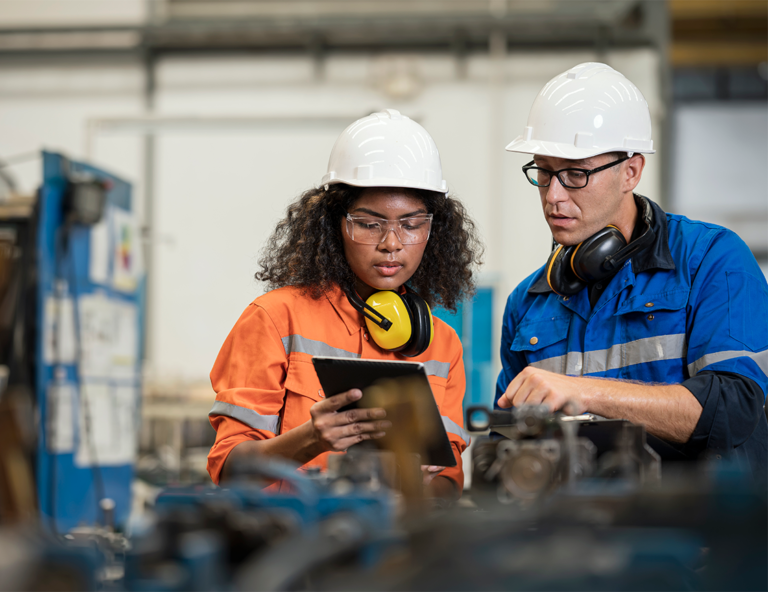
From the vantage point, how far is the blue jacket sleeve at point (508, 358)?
84.2 inches

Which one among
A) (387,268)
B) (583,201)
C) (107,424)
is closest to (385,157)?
(387,268)

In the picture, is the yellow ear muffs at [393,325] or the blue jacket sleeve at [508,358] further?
the blue jacket sleeve at [508,358]

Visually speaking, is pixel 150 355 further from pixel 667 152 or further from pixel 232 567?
pixel 232 567

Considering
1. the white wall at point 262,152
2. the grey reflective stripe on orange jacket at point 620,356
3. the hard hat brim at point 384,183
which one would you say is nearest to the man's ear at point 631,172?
the grey reflective stripe on orange jacket at point 620,356

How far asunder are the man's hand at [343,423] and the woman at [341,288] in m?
0.02

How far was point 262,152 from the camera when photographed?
6016 mm

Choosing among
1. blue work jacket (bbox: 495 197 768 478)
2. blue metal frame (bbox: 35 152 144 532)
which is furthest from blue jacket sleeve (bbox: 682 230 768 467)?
blue metal frame (bbox: 35 152 144 532)

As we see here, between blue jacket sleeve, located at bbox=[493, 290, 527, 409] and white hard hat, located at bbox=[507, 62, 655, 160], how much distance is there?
527 mm

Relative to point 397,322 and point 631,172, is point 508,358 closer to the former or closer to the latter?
point 397,322

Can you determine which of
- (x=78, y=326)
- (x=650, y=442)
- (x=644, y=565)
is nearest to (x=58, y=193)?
(x=78, y=326)

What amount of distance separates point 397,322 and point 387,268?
149 mm

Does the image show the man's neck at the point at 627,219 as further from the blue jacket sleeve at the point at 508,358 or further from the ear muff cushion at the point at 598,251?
the blue jacket sleeve at the point at 508,358

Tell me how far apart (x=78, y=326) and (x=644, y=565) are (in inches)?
119

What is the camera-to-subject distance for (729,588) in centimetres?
74
